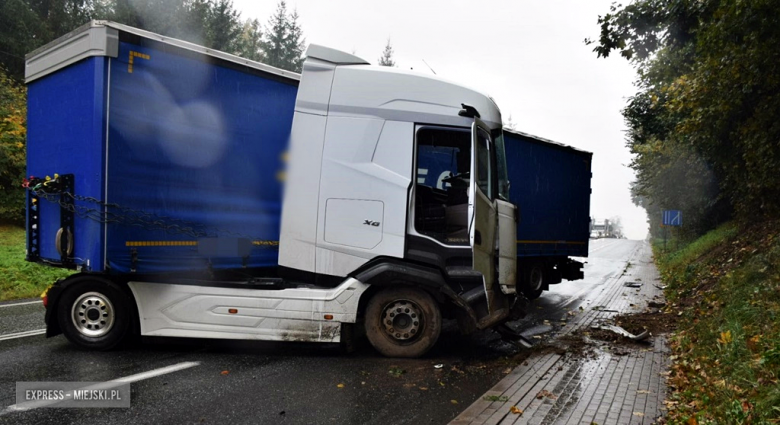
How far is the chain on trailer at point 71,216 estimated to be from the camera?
5477 mm

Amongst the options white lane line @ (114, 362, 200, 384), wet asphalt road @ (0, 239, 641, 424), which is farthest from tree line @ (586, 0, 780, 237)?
white lane line @ (114, 362, 200, 384)

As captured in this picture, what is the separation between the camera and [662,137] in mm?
20562

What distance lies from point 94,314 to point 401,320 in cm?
341

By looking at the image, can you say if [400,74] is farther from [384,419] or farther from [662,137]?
[662,137]

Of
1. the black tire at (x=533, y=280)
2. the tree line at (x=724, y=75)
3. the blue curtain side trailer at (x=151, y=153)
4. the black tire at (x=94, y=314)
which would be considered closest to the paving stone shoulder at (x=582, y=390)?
the blue curtain side trailer at (x=151, y=153)

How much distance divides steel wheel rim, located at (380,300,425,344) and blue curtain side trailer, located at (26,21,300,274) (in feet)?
5.27

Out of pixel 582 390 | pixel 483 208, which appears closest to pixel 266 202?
pixel 483 208

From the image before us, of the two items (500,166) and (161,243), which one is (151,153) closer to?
(161,243)

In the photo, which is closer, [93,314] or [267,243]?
[93,314]

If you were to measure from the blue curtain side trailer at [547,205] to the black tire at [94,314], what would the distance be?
7.43 meters

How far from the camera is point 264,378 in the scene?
542cm

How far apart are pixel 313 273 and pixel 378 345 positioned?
1131mm

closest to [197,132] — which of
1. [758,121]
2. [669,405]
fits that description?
[669,405]

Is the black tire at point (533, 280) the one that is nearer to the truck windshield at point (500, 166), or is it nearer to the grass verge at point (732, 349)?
the grass verge at point (732, 349)
